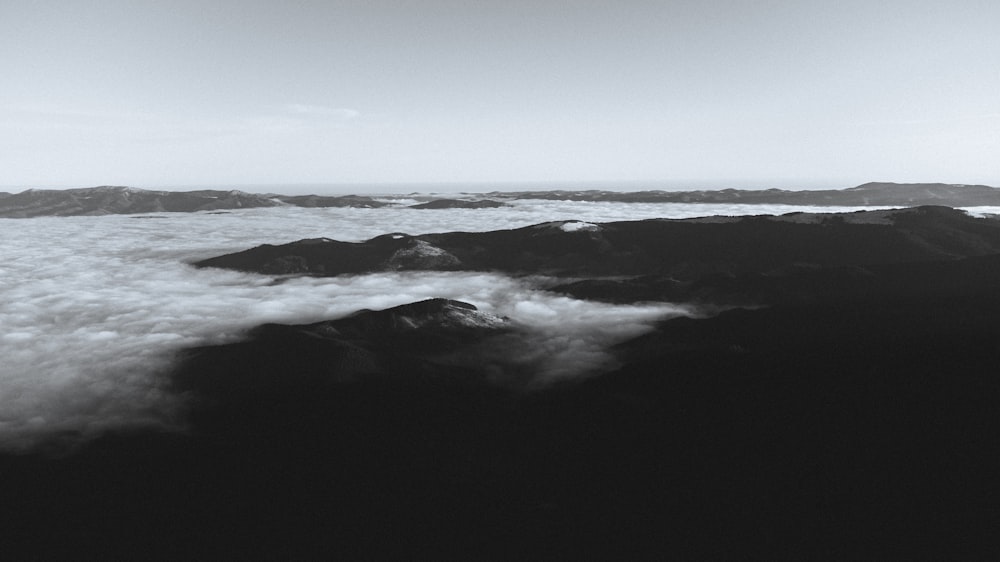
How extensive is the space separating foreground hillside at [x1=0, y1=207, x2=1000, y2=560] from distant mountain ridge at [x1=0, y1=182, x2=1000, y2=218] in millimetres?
127011

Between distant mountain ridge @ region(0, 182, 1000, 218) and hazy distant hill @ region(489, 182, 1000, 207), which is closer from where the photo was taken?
hazy distant hill @ region(489, 182, 1000, 207)

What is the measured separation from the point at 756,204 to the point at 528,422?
516 ft

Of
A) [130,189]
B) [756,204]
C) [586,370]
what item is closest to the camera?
[586,370]

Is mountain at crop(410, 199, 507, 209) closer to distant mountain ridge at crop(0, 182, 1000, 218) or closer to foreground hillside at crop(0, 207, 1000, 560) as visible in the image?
distant mountain ridge at crop(0, 182, 1000, 218)

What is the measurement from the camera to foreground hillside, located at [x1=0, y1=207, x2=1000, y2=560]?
55.0 ft

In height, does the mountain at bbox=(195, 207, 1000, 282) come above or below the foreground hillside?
above

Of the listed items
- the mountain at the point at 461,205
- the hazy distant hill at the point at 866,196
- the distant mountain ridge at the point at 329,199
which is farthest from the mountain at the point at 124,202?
the hazy distant hill at the point at 866,196

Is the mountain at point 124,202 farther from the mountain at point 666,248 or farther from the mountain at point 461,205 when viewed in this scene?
the mountain at point 666,248

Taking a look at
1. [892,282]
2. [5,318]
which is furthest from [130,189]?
[892,282]

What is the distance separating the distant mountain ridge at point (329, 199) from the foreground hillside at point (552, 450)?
12701 cm

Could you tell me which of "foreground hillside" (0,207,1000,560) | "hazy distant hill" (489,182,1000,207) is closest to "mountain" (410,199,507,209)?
"hazy distant hill" (489,182,1000,207)

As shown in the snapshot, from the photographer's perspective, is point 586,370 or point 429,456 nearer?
point 429,456

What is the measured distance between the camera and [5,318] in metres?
42.1

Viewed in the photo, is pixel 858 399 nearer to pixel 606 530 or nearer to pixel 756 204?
pixel 606 530
